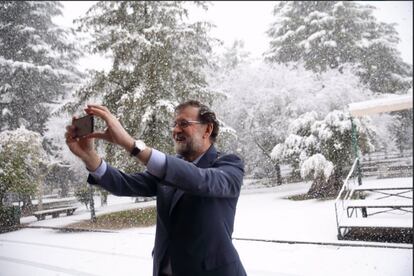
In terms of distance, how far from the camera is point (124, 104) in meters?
7.05

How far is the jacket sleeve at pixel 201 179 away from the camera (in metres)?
0.91

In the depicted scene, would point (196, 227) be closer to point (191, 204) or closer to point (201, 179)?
point (191, 204)

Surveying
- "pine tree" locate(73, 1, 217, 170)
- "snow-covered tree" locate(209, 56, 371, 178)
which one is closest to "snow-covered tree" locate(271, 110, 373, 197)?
"snow-covered tree" locate(209, 56, 371, 178)

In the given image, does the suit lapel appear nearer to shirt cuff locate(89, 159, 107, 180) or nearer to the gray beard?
the gray beard

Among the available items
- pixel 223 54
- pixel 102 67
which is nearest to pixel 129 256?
pixel 102 67

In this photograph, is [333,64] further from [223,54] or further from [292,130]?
[223,54]

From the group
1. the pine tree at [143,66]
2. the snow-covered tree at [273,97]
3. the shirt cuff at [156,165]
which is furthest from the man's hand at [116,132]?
the snow-covered tree at [273,97]

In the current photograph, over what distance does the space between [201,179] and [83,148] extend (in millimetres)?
486

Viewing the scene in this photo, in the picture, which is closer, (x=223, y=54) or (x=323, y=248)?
(x=323, y=248)

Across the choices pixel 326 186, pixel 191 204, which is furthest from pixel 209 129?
pixel 326 186

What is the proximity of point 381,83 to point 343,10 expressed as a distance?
5195 mm

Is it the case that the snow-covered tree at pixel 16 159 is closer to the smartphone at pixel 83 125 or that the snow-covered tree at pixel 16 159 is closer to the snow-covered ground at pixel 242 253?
the snow-covered ground at pixel 242 253

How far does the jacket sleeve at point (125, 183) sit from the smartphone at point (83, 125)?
0.96 ft

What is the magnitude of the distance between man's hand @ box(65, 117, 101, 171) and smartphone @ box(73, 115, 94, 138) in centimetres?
2
